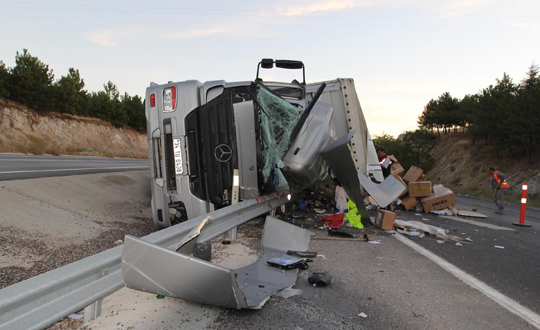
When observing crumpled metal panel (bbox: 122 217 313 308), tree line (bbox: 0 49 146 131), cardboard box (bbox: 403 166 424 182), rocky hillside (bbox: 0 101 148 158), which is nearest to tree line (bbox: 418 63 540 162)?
cardboard box (bbox: 403 166 424 182)

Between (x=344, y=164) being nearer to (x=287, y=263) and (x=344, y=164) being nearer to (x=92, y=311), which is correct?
(x=287, y=263)

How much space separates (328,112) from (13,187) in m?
4.93

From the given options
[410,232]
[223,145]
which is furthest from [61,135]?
[410,232]

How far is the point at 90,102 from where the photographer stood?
127ft

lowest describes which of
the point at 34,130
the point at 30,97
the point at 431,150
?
the point at 431,150

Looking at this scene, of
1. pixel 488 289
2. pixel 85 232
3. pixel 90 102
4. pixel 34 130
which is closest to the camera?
pixel 488 289

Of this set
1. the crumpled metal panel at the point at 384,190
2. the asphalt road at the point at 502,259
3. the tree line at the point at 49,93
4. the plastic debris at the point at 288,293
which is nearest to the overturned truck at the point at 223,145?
the crumpled metal panel at the point at 384,190

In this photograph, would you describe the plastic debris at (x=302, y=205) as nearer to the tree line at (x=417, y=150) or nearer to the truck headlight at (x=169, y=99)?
the truck headlight at (x=169, y=99)

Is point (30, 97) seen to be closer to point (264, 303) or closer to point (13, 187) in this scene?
point (13, 187)

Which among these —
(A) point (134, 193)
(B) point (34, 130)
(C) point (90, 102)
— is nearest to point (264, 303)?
(A) point (134, 193)

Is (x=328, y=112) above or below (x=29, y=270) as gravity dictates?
above

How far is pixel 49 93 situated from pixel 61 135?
153 inches

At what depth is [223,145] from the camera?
476 centimetres

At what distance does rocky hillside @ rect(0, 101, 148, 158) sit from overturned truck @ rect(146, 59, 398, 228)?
2120cm
